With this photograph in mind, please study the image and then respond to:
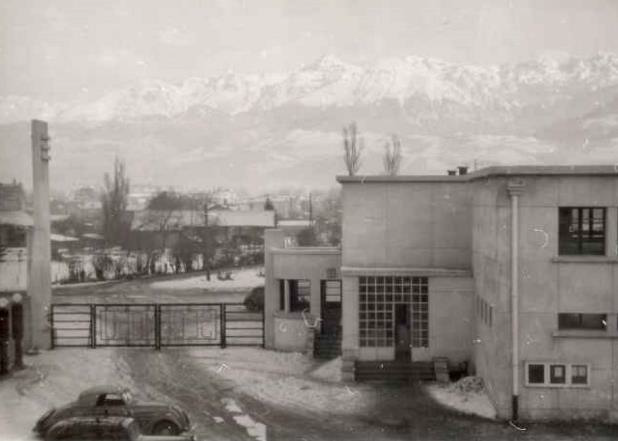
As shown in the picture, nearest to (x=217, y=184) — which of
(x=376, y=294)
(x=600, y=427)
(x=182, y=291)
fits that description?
(x=182, y=291)

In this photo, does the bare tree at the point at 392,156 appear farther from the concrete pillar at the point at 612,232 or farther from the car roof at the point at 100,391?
the car roof at the point at 100,391

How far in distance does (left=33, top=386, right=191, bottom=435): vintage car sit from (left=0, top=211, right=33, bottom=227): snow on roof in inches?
460

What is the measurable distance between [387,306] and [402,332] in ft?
4.36

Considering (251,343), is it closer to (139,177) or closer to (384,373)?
(384,373)

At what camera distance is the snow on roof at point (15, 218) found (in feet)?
87.9

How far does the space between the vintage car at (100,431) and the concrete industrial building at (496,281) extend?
842cm

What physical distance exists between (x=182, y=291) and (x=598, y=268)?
111ft

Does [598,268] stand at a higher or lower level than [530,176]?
lower

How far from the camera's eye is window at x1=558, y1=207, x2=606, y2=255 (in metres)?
17.9

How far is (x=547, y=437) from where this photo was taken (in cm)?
Answer: 1648

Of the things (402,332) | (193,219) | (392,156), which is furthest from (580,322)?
(193,219)

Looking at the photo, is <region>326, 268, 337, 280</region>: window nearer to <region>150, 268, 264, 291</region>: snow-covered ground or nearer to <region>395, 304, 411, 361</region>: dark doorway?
<region>395, 304, 411, 361</region>: dark doorway

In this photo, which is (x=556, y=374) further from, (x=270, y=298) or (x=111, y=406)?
(x=270, y=298)

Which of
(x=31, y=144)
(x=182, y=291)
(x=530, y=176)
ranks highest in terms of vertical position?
(x=31, y=144)
